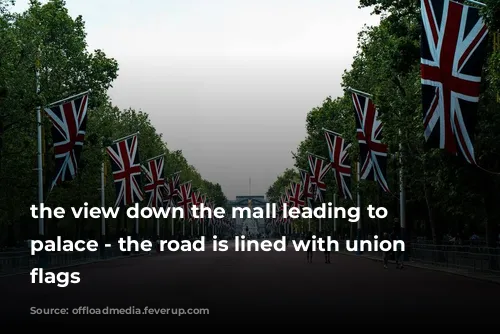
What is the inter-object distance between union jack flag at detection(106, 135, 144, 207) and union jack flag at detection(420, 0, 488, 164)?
34.6 m

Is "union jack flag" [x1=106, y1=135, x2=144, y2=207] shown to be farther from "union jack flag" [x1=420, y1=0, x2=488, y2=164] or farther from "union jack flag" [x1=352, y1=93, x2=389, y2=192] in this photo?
"union jack flag" [x1=420, y1=0, x2=488, y2=164]

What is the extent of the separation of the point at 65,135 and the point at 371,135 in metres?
14.4

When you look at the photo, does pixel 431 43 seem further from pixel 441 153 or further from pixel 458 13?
pixel 441 153

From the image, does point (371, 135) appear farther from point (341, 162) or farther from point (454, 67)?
point (454, 67)

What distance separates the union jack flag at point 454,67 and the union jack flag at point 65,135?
2009cm

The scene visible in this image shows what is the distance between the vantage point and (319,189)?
70.9 metres

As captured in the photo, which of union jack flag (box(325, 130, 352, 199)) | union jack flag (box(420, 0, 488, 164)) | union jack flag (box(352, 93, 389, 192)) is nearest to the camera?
union jack flag (box(420, 0, 488, 164))

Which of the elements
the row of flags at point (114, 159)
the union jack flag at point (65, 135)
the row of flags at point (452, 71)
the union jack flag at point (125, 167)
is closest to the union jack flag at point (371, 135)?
the row of flags at point (114, 159)

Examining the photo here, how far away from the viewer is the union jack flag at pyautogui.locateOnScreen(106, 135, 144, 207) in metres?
57.5

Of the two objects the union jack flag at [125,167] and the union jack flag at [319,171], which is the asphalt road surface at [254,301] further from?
the union jack flag at [319,171]

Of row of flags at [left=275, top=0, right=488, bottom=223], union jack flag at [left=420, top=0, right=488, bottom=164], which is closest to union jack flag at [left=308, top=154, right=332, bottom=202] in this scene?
row of flags at [left=275, top=0, right=488, bottom=223]

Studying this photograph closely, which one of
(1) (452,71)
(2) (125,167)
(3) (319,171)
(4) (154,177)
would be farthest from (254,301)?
(4) (154,177)

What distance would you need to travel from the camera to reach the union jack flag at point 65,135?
134 ft

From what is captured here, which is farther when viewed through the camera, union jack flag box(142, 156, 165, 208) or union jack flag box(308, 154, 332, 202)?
union jack flag box(142, 156, 165, 208)
